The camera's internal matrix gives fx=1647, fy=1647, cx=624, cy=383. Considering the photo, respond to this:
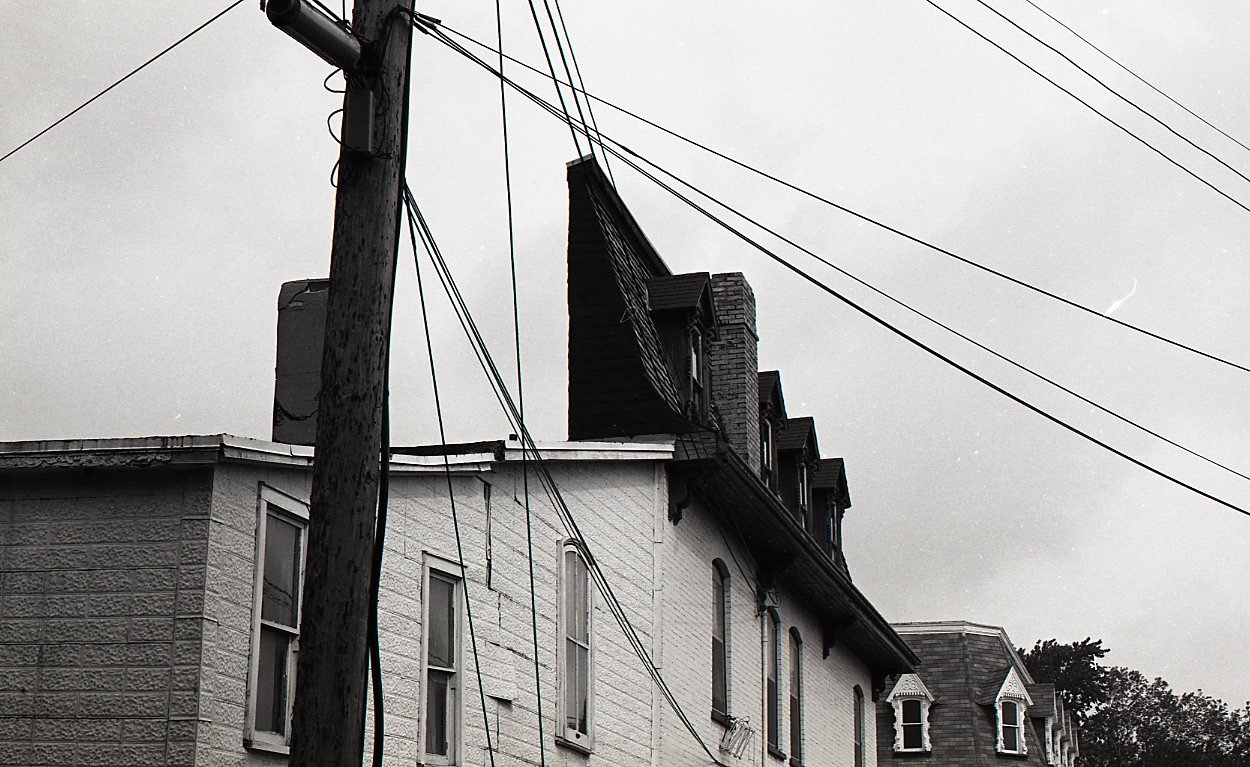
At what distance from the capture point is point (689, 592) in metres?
19.3

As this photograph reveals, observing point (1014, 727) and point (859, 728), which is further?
point (1014, 727)

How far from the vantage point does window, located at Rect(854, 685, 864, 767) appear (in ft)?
95.3

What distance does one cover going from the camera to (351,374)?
832 cm

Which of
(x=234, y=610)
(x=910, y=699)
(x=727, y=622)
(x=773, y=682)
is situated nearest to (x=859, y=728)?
(x=773, y=682)

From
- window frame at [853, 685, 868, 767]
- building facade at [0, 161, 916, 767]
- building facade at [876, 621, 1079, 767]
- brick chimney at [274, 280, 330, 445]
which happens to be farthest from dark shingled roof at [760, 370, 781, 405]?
building facade at [876, 621, 1079, 767]

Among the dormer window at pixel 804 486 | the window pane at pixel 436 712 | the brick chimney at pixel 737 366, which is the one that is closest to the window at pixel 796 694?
the brick chimney at pixel 737 366

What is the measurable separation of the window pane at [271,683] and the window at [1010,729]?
36776 mm

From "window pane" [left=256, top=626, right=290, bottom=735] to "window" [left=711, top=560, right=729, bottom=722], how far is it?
8711 millimetres

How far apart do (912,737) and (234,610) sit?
1434 inches

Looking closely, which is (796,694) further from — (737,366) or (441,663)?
(441,663)

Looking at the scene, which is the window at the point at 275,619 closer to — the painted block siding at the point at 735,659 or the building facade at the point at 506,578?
the building facade at the point at 506,578

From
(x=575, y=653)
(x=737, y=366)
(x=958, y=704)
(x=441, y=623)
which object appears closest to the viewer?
(x=441, y=623)

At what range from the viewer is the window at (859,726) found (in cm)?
2905

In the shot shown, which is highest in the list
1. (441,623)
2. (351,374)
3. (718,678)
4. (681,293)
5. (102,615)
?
(681,293)
